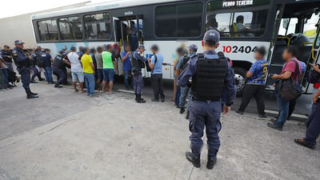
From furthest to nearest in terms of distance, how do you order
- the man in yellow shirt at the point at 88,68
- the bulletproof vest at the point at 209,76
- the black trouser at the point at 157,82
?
the man in yellow shirt at the point at 88,68
the black trouser at the point at 157,82
the bulletproof vest at the point at 209,76

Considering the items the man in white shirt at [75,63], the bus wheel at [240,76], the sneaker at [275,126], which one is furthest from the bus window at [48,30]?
the sneaker at [275,126]

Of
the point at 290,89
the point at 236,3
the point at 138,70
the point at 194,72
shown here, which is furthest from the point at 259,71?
the point at 138,70

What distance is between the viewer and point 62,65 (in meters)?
6.90

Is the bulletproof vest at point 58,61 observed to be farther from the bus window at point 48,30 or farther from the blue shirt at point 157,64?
the blue shirt at point 157,64

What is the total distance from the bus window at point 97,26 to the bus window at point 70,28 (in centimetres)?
46

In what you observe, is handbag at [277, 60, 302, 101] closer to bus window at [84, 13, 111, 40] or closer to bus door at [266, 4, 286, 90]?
bus door at [266, 4, 286, 90]

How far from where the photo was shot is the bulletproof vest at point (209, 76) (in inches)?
78.8

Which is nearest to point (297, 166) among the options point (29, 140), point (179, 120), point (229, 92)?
point (229, 92)

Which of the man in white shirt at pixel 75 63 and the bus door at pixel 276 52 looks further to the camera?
the man in white shirt at pixel 75 63

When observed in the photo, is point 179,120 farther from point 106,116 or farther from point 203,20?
point 203,20

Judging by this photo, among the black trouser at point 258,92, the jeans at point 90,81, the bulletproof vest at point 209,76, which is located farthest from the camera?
the jeans at point 90,81

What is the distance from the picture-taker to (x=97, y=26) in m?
A: 6.82

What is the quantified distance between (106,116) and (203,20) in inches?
157

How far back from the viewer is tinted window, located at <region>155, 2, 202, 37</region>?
4.99m
